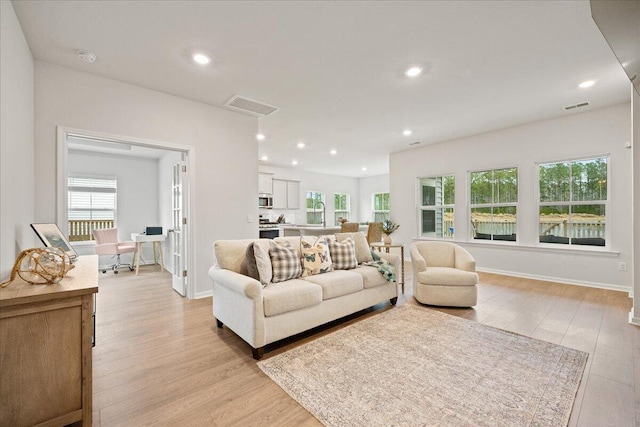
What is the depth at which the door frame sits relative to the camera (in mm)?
2867

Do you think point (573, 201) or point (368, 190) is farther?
point (368, 190)

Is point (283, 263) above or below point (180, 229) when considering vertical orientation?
below

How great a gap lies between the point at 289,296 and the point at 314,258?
739 millimetres

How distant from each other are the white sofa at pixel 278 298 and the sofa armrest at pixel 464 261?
4.01 feet

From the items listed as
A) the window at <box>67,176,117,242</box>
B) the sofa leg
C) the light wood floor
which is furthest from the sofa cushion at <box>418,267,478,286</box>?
the window at <box>67,176,117,242</box>

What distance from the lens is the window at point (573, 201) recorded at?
14.1ft

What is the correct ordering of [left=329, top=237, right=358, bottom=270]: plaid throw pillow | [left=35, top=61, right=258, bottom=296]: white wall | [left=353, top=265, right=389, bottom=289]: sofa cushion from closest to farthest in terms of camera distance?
1. [left=35, top=61, right=258, bottom=296]: white wall
2. [left=353, top=265, right=389, bottom=289]: sofa cushion
3. [left=329, top=237, right=358, bottom=270]: plaid throw pillow

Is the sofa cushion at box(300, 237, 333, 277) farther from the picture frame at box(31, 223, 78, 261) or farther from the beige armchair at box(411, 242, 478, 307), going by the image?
the picture frame at box(31, 223, 78, 261)

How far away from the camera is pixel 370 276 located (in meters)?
3.17

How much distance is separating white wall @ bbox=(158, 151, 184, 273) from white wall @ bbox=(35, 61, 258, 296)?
2.14 m

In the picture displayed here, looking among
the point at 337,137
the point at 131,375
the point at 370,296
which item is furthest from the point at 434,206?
the point at 131,375

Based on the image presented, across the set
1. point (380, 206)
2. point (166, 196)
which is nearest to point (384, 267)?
point (166, 196)

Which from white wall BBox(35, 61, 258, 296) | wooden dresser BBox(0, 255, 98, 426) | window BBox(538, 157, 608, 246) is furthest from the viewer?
window BBox(538, 157, 608, 246)

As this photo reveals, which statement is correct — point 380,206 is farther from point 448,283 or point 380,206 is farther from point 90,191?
point 90,191
